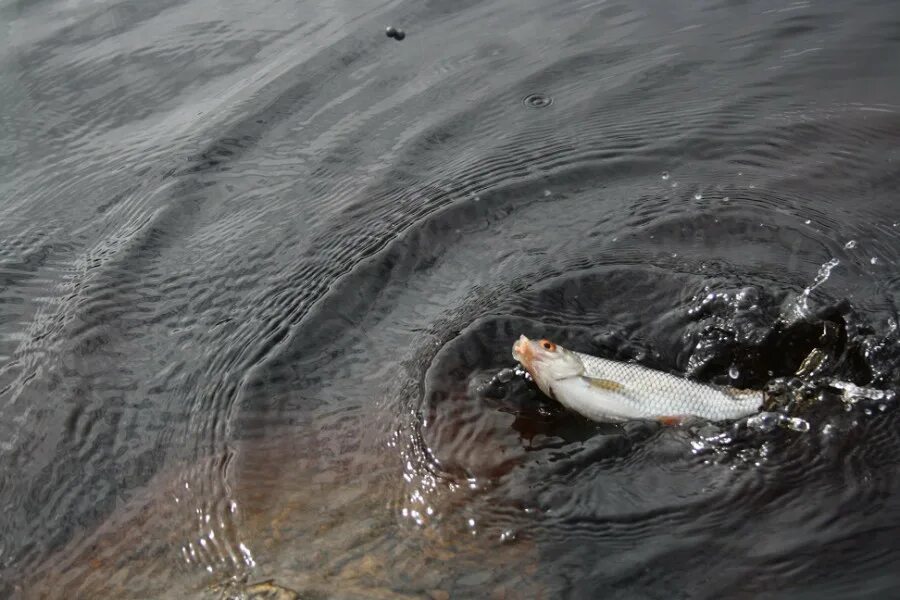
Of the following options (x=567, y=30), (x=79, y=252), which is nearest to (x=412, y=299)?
(x=79, y=252)

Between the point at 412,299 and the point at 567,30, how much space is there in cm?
434

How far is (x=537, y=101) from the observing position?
822 centimetres

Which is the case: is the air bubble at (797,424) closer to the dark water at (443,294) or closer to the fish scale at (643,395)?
the dark water at (443,294)

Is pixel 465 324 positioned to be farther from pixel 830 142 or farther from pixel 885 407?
pixel 830 142

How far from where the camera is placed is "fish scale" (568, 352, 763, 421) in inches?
198

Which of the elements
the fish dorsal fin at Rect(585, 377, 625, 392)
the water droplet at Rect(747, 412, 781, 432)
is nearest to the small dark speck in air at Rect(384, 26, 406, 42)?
the fish dorsal fin at Rect(585, 377, 625, 392)

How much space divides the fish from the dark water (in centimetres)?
13

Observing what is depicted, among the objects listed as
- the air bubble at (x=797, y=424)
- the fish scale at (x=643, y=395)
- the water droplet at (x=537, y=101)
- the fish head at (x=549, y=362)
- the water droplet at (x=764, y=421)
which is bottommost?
the air bubble at (x=797, y=424)

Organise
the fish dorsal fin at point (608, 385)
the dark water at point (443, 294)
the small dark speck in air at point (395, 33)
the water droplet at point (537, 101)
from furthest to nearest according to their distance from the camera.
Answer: the small dark speck in air at point (395, 33)
the water droplet at point (537, 101)
the fish dorsal fin at point (608, 385)
the dark water at point (443, 294)

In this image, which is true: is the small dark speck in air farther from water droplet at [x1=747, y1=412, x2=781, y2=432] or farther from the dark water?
water droplet at [x1=747, y1=412, x2=781, y2=432]

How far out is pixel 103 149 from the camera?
812 centimetres

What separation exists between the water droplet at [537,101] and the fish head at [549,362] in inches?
144

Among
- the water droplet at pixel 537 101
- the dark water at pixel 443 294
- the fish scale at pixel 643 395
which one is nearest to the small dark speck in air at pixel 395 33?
the dark water at pixel 443 294

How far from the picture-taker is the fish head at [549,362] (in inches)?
198
